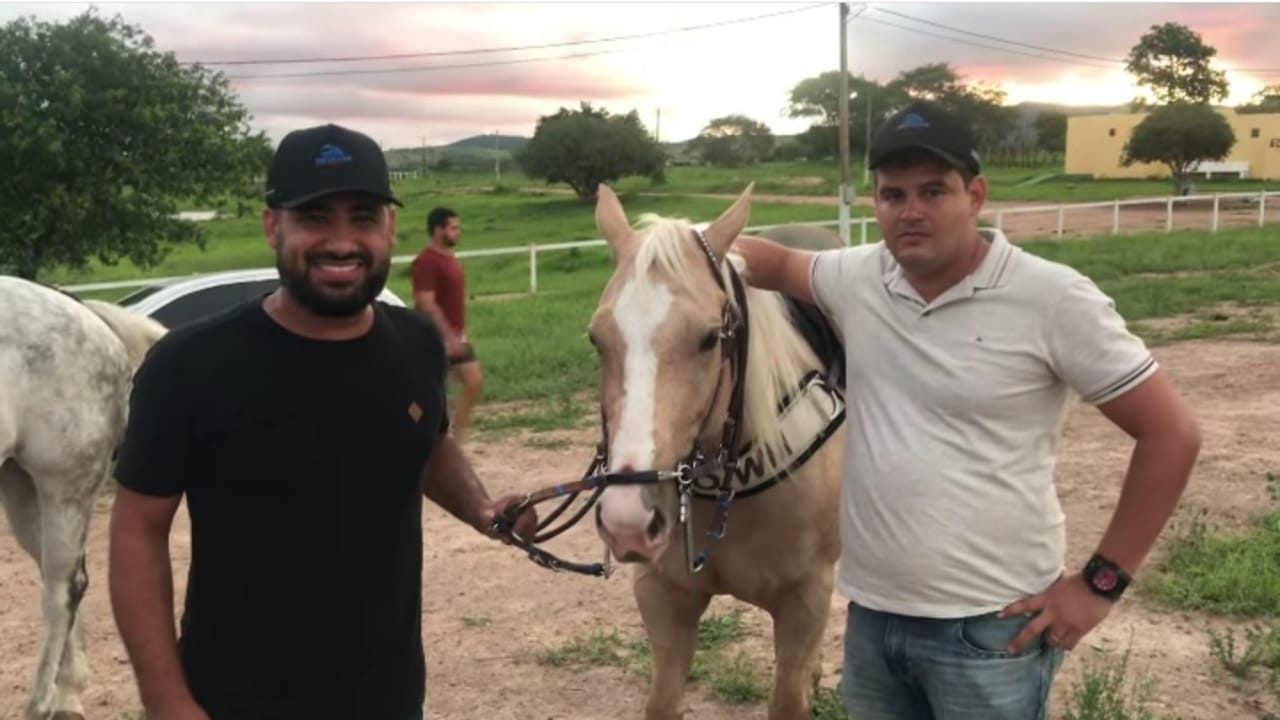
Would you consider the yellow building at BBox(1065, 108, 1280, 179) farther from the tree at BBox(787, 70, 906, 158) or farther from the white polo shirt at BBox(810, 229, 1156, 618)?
the white polo shirt at BBox(810, 229, 1156, 618)

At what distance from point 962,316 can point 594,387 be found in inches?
305

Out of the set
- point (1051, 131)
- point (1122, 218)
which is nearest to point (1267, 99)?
point (1051, 131)

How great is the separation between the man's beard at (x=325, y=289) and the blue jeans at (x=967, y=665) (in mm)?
1201

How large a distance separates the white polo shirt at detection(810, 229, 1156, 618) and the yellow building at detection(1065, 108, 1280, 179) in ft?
178

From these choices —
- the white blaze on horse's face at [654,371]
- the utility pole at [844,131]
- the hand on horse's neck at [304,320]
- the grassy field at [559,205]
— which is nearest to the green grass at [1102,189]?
the grassy field at [559,205]

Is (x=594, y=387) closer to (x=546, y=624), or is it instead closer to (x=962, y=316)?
(x=546, y=624)

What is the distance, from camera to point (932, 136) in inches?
77.7

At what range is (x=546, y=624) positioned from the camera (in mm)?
4754

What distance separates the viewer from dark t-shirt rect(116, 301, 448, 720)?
1.86m

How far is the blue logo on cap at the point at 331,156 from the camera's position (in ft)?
6.25

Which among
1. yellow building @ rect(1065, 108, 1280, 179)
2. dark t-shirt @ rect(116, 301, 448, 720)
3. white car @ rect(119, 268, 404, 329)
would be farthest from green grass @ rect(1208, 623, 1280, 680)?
yellow building @ rect(1065, 108, 1280, 179)

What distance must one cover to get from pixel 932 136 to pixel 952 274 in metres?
0.27

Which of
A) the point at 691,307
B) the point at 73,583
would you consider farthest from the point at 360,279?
the point at 73,583

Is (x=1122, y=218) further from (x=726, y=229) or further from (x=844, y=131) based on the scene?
(x=726, y=229)
